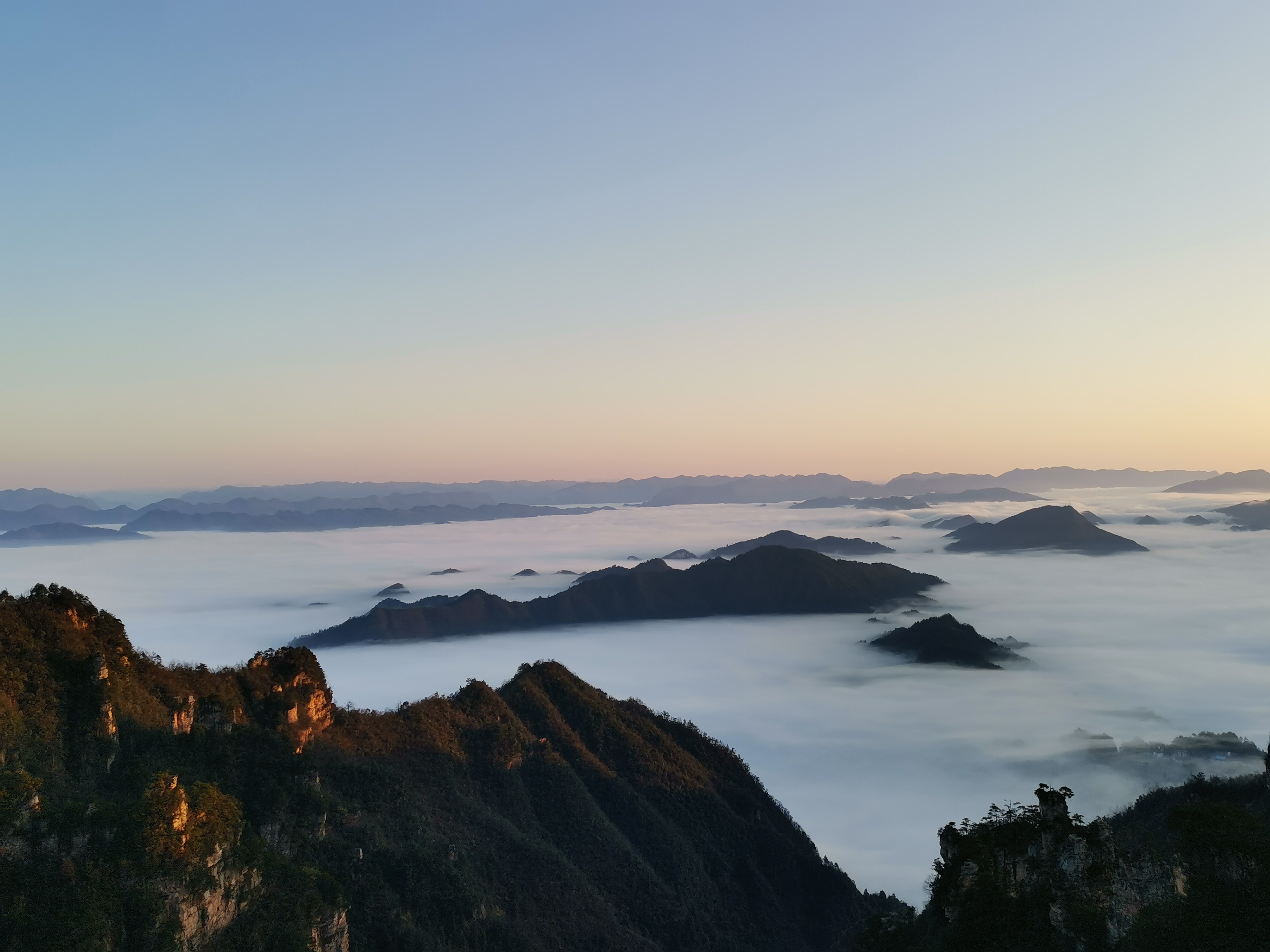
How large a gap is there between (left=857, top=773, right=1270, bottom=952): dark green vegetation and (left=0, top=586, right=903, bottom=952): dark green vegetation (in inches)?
1655

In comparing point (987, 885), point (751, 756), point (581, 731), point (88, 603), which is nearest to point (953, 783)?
point (751, 756)

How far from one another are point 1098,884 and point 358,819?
6624 cm

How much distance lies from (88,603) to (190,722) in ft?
50.5

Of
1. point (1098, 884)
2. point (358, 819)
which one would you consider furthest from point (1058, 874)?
point (358, 819)

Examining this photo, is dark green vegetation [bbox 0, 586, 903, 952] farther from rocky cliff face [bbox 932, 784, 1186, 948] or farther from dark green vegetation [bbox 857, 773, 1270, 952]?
rocky cliff face [bbox 932, 784, 1186, 948]

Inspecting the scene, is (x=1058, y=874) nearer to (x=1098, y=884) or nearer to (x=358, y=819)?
(x=1098, y=884)

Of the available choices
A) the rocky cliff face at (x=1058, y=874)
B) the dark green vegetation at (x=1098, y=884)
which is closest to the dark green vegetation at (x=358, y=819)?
the dark green vegetation at (x=1098, y=884)

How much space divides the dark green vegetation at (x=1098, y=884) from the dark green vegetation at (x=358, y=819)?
42.0m

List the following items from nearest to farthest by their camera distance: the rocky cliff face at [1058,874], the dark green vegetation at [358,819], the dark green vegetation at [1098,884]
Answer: the dark green vegetation at [1098,884] < the rocky cliff face at [1058,874] < the dark green vegetation at [358,819]

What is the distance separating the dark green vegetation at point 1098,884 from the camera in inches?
1831

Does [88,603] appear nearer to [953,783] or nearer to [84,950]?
[84,950]

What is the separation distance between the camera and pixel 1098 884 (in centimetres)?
5659

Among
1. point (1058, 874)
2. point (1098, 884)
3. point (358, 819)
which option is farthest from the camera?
point (358, 819)

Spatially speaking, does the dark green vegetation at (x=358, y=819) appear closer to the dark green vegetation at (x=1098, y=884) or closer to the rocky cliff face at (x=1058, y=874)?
the dark green vegetation at (x=1098, y=884)
